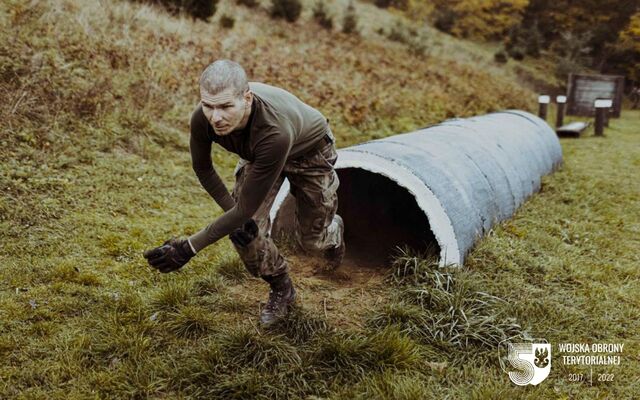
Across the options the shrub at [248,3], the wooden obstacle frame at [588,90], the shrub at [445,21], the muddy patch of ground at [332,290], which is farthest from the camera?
the shrub at [445,21]

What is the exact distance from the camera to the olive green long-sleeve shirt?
3209mm

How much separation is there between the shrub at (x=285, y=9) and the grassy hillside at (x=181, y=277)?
806cm

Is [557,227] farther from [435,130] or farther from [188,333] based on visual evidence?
[188,333]

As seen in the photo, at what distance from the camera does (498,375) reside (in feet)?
11.7

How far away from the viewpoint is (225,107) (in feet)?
10.2

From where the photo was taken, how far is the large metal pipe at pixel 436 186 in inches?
184

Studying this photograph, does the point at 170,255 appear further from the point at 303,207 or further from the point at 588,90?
the point at 588,90

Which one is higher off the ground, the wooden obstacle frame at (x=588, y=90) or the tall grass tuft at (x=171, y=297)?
the tall grass tuft at (x=171, y=297)

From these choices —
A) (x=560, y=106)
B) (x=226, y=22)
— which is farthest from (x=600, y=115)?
(x=226, y=22)

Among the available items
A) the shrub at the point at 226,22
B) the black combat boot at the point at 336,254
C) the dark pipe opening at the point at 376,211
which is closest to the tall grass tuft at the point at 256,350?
the black combat boot at the point at 336,254

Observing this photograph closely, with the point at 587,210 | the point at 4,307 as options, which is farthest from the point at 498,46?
the point at 4,307

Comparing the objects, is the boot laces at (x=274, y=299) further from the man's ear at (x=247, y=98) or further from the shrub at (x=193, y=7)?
the shrub at (x=193, y=7)

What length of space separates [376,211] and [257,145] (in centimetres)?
318

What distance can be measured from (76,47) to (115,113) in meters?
1.66
